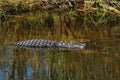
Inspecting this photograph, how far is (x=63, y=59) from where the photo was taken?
280 inches

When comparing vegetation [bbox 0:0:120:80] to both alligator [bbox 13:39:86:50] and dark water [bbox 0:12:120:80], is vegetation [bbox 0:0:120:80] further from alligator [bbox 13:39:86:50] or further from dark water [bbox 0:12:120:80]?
alligator [bbox 13:39:86:50]

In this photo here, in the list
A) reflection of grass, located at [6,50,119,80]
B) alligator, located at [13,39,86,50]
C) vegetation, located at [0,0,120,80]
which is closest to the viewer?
reflection of grass, located at [6,50,119,80]

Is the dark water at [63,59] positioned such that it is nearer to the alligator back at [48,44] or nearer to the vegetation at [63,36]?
the vegetation at [63,36]

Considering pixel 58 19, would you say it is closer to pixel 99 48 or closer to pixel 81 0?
pixel 81 0

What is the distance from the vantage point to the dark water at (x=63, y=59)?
6011 millimetres

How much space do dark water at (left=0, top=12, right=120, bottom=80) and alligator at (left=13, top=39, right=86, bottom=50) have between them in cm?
20

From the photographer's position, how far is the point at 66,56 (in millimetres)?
7363

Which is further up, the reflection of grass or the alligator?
the reflection of grass

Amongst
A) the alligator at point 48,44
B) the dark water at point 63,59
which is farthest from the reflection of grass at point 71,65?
the alligator at point 48,44

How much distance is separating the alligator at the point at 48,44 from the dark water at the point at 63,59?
0.64ft

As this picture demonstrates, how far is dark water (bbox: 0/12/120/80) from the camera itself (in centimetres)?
601

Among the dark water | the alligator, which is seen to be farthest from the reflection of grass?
the alligator

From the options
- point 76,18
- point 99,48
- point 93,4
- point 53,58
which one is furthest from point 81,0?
point 53,58

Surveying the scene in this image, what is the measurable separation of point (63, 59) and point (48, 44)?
134 centimetres
